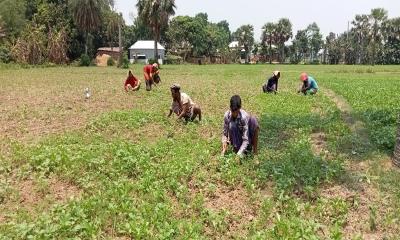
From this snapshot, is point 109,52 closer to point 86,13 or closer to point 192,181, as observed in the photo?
point 86,13

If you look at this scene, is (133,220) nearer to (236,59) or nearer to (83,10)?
(83,10)

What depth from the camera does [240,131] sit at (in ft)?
26.8

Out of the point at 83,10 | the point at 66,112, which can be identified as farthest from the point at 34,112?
the point at 83,10

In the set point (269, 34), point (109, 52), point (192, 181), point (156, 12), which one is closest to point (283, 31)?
point (269, 34)

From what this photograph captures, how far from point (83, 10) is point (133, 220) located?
51.4 m

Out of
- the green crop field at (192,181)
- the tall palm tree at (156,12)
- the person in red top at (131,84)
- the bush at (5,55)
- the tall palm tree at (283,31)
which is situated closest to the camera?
the green crop field at (192,181)

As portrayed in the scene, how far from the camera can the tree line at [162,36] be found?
5009cm

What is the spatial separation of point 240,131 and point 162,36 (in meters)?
77.7

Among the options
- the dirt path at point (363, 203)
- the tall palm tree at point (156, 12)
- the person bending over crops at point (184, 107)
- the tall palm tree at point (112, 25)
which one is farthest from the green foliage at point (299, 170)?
the tall palm tree at point (112, 25)

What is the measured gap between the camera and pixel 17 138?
10.2 m

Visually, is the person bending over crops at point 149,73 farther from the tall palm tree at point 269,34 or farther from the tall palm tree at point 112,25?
the tall palm tree at point 269,34

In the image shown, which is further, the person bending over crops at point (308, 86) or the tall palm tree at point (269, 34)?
the tall palm tree at point (269, 34)

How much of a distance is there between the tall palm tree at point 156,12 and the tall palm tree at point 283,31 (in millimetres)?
46577

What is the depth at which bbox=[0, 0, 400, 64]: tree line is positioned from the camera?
164 feet
